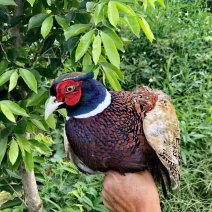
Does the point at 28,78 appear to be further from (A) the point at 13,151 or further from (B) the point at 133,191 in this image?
(B) the point at 133,191

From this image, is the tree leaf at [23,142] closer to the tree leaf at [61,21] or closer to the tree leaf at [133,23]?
the tree leaf at [61,21]

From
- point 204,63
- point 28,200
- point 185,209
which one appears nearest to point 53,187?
point 28,200

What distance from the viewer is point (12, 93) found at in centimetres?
117

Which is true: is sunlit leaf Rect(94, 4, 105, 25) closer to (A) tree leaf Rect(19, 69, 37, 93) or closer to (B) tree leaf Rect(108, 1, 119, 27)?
(B) tree leaf Rect(108, 1, 119, 27)

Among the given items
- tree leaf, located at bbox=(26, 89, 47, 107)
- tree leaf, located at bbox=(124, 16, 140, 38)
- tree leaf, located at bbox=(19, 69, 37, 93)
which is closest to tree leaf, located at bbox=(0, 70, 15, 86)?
tree leaf, located at bbox=(19, 69, 37, 93)

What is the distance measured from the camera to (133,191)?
912mm

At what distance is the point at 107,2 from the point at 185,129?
1462mm

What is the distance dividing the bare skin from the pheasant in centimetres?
3

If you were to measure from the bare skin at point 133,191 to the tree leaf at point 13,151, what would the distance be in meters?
0.30

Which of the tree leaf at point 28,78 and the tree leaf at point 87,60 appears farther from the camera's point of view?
the tree leaf at point 87,60

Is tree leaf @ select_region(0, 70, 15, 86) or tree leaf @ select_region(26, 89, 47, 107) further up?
tree leaf @ select_region(0, 70, 15, 86)

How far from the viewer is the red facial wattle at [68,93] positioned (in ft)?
2.74

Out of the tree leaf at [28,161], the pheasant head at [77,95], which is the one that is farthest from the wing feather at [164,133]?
the tree leaf at [28,161]

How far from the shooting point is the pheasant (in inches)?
33.6
